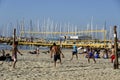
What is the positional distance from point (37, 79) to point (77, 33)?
73.8 m

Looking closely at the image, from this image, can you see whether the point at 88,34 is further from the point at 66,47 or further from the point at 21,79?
the point at 21,79

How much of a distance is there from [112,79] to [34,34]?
75.2 metres

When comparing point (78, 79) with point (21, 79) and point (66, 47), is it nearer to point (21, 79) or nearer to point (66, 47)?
point (21, 79)

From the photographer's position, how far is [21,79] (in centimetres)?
1003

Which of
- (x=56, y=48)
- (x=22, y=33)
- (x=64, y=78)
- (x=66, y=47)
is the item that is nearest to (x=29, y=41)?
(x=66, y=47)

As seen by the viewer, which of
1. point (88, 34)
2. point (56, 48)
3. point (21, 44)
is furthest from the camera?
point (88, 34)

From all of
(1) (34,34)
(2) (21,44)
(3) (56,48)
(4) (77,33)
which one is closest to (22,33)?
(1) (34,34)

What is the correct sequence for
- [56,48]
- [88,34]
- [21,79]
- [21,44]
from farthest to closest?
[88,34] < [21,44] < [56,48] < [21,79]

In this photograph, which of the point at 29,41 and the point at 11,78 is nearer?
the point at 11,78

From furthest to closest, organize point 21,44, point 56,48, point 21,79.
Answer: point 21,44 → point 56,48 → point 21,79

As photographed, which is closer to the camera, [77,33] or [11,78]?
[11,78]

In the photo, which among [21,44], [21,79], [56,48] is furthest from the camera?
[21,44]

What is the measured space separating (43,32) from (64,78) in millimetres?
74344

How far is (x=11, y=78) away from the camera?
1018cm
